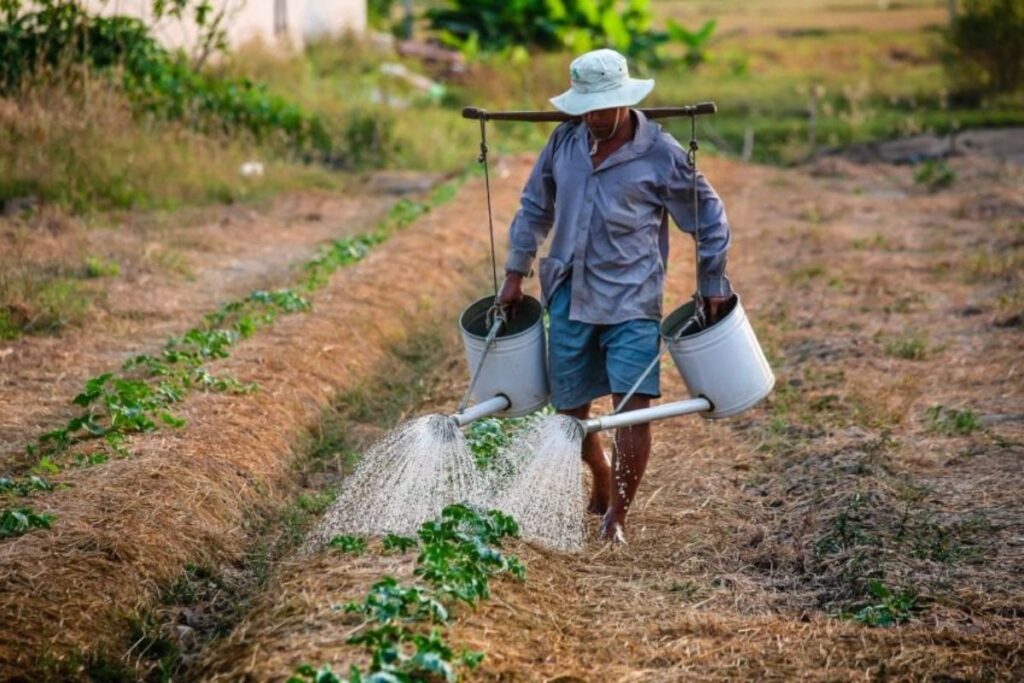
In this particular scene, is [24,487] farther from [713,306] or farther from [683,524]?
[713,306]

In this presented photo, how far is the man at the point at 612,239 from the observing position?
5367 mm

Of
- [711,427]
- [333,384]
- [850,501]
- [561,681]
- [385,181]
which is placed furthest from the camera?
[385,181]

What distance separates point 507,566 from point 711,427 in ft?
8.61

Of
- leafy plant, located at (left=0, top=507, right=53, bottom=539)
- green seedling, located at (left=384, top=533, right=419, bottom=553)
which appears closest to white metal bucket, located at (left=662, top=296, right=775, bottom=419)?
green seedling, located at (left=384, top=533, right=419, bottom=553)

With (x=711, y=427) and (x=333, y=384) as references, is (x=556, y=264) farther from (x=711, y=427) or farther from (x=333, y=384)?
(x=333, y=384)

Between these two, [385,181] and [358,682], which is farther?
[385,181]

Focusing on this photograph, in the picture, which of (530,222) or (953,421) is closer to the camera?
(530,222)

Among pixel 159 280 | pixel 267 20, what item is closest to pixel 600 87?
pixel 159 280

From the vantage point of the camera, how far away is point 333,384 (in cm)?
807

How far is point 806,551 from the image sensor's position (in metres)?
5.50

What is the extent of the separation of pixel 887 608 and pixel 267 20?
1751cm

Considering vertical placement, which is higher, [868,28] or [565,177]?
[565,177]

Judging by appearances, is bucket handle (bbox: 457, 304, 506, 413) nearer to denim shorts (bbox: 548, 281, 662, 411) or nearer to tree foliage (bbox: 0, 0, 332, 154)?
denim shorts (bbox: 548, 281, 662, 411)

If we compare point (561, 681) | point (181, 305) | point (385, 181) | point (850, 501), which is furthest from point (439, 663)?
point (385, 181)
